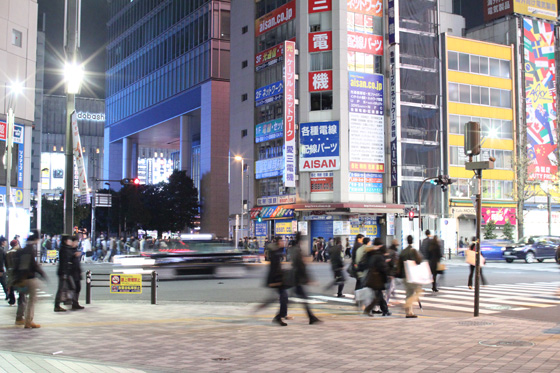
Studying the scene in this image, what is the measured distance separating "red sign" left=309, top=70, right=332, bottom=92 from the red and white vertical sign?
1.62 metres

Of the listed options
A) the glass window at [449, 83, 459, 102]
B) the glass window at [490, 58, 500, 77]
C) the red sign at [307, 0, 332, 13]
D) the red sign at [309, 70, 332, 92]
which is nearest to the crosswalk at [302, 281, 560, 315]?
the red sign at [309, 70, 332, 92]

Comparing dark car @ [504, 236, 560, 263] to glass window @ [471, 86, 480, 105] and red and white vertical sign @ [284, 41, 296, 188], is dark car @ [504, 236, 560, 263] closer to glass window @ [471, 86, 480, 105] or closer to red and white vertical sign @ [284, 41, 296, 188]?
red and white vertical sign @ [284, 41, 296, 188]

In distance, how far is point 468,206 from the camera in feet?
188

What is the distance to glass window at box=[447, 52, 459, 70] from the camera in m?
57.7

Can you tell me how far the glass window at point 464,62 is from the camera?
58125mm

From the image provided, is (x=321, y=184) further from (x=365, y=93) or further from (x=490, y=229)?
(x=490, y=229)

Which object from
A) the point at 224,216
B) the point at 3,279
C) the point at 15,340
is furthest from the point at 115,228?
the point at 15,340

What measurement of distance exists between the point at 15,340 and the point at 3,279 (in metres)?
7.12

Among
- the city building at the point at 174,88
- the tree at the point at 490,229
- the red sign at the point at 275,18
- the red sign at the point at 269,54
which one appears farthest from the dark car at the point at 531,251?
the city building at the point at 174,88

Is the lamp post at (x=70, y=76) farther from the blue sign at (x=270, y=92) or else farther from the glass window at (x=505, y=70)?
→ the glass window at (x=505, y=70)

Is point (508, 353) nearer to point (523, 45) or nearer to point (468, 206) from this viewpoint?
A: point (468, 206)

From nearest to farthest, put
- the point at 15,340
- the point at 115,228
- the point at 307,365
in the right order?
the point at 307,365 → the point at 15,340 → the point at 115,228

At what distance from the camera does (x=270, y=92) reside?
5591 cm

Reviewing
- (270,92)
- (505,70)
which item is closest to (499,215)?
(505,70)
